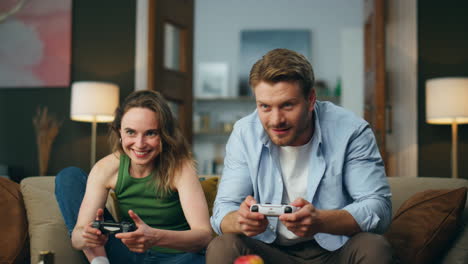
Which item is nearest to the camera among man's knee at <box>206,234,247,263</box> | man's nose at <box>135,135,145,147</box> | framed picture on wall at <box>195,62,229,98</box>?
man's knee at <box>206,234,247,263</box>

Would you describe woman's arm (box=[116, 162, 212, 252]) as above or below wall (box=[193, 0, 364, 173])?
below

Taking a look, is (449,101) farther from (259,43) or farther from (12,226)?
(259,43)

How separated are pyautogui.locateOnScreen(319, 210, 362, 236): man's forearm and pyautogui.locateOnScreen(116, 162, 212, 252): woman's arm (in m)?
0.48

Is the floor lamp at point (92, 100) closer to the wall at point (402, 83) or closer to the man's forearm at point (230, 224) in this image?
the wall at point (402, 83)

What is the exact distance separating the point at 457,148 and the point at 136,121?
9.73 ft

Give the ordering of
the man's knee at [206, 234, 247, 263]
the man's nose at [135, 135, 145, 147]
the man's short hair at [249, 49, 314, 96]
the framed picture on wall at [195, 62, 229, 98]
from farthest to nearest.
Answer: the framed picture on wall at [195, 62, 229, 98], the man's nose at [135, 135, 145, 147], the man's short hair at [249, 49, 314, 96], the man's knee at [206, 234, 247, 263]

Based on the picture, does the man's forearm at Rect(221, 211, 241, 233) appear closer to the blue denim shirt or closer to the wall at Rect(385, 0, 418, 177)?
the blue denim shirt

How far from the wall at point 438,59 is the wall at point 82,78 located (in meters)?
2.51

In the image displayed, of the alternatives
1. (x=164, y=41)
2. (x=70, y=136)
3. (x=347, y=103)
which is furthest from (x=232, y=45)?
(x=70, y=136)

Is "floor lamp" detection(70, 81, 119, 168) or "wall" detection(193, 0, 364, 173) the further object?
"wall" detection(193, 0, 364, 173)

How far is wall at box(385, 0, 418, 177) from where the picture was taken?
3975 millimetres

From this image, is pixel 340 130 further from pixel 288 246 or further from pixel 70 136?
pixel 70 136

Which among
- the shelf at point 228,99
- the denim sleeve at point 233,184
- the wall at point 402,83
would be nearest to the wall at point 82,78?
the wall at point 402,83

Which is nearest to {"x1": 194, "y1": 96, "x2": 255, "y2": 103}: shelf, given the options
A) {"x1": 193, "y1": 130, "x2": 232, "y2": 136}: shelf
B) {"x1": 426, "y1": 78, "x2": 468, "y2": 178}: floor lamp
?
{"x1": 193, "y1": 130, "x2": 232, "y2": 136}: shelf
